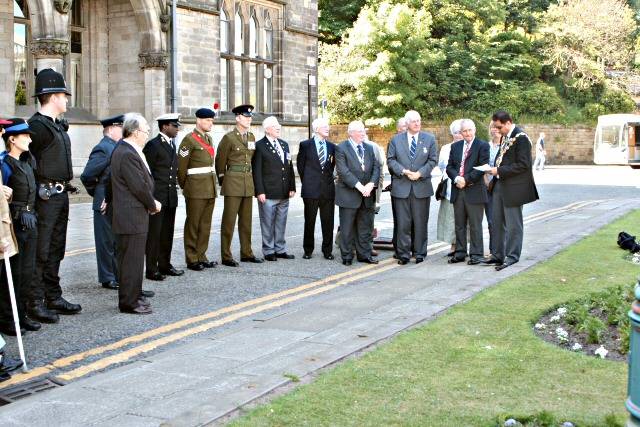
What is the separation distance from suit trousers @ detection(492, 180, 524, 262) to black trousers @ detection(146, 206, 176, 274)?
13.8 feet

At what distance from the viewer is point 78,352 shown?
20.9 ft

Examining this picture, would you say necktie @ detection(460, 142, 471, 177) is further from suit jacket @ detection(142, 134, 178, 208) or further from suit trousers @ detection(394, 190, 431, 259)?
suit jacket @ detection(142, 134, 178, 208)

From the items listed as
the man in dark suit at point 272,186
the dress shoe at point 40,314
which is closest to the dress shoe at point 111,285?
the dress shoe at point 40,314

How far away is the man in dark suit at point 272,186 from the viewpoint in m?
11.2

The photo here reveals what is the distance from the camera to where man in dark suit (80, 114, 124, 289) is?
9148mm

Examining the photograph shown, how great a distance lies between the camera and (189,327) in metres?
7.16

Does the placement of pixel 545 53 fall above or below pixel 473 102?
above

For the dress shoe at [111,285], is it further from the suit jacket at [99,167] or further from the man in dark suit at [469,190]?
the man in dark suit at [469,190]

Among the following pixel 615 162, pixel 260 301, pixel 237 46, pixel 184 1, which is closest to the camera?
pixel 260 301

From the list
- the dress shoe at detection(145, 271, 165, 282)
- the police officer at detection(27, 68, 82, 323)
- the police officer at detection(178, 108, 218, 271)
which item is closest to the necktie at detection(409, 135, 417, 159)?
the police officer at detection(178, 108, 218, 271)

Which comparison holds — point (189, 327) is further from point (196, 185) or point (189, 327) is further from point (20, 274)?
point (196, 185)

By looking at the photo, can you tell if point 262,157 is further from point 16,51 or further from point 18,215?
point 16,51

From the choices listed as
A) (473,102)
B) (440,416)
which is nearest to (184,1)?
(440,416)

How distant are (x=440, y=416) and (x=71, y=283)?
243 inches
